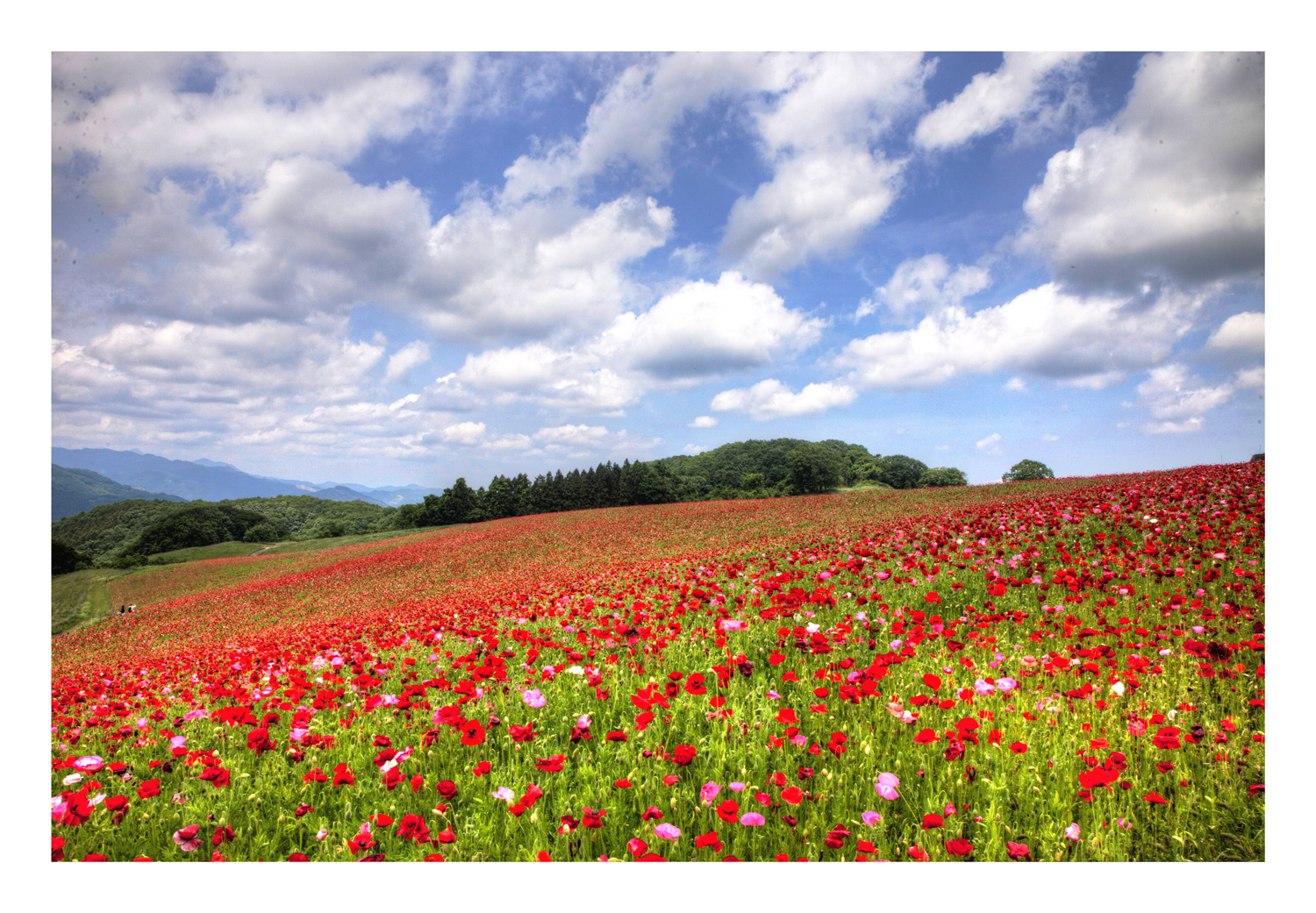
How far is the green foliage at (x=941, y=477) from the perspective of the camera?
6028 cm

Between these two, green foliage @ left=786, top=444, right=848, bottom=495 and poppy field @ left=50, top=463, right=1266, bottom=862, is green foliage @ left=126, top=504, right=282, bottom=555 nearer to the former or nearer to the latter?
poppy field @ left=50, top=463, right=1266, bottom=862

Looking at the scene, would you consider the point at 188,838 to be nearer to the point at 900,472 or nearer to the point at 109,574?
the point at 109,574

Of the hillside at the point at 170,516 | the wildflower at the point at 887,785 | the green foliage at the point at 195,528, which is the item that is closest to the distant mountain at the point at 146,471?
the hillside at the point at 170,516

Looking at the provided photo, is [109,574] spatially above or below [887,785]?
below

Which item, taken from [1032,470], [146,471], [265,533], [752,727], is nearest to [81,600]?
[146,471]

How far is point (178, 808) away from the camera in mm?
2436

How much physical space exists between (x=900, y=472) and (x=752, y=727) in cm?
6318

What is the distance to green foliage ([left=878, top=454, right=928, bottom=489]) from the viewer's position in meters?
59.7

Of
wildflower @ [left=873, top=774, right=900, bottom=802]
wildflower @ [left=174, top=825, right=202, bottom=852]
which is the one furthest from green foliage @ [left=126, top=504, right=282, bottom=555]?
wildflower @ [left=873, top=774, right=900, bottom=802]

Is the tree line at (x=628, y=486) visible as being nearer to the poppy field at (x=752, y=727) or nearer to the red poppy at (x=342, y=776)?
the poppy field at (x=752, y=727)

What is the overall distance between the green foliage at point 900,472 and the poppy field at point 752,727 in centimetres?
5719

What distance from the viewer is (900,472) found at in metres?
60.0

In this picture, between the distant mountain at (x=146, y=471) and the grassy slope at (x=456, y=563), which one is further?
the grassy slope at (x=456, y=563)
